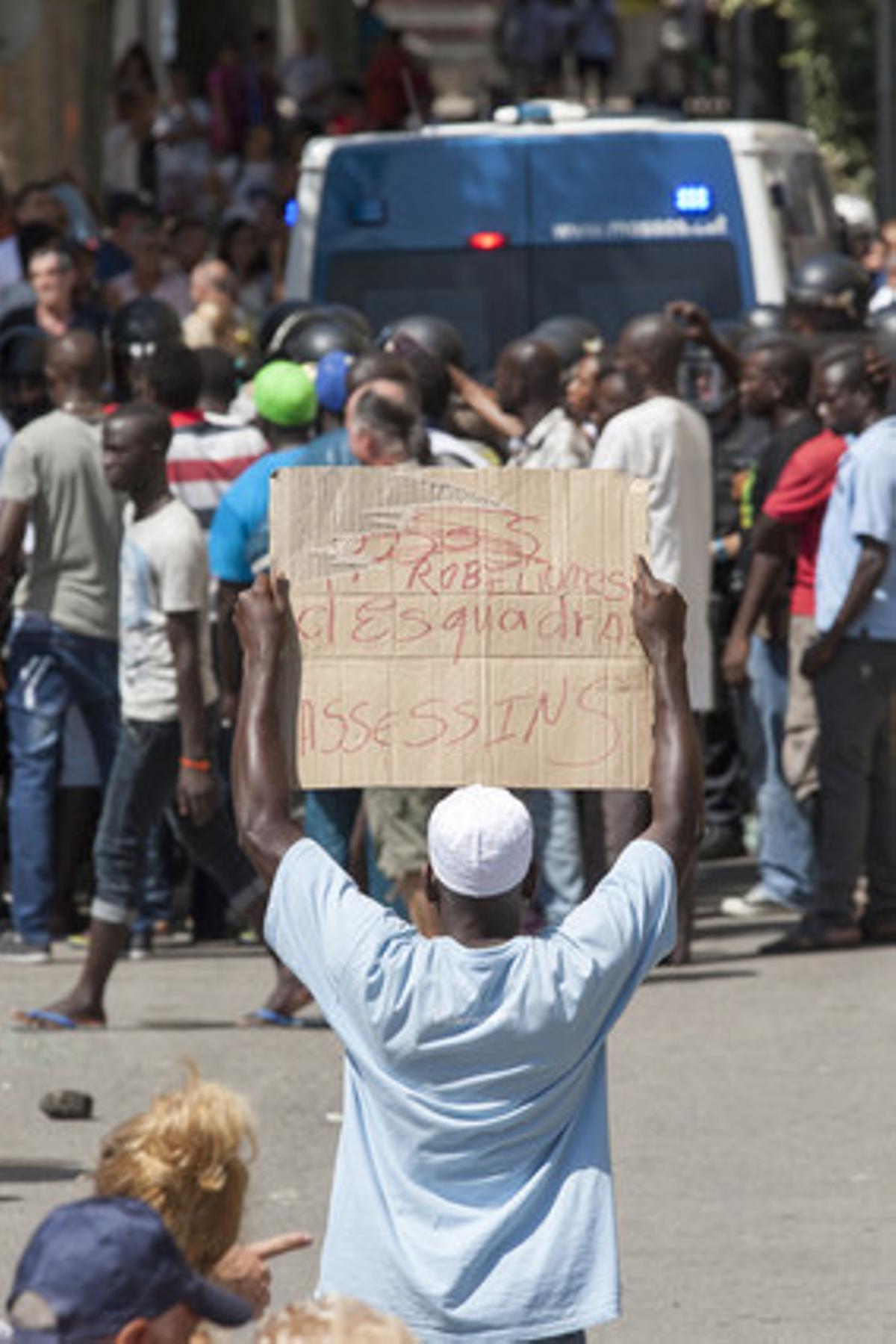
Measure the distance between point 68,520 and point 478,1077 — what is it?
6214 mm

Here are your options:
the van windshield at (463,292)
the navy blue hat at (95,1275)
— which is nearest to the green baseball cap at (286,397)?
the van windshield at (463,292)

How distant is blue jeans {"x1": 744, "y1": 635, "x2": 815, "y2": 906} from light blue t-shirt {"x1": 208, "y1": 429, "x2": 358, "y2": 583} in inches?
90.4

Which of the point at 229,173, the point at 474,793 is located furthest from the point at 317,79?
the point at 474,793

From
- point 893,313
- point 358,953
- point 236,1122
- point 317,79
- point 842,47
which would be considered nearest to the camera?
point 236,1122

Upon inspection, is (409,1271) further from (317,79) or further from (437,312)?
(317,79)

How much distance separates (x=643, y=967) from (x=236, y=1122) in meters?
0.64

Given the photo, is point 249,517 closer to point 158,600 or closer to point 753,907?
point 158,600

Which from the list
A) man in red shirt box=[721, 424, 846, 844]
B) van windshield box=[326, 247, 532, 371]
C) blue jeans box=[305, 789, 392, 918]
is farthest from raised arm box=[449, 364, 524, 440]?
blue jeans box=[305, 789, 392, 918]

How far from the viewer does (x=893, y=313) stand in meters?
13.4

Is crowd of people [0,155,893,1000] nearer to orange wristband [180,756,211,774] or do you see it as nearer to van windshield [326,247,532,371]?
orange wristband [180,756,211,774]

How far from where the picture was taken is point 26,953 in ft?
35.3

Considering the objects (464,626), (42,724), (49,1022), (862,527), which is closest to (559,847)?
(862,527)

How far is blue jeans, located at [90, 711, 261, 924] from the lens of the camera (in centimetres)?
940

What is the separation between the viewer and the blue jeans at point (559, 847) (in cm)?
1066
